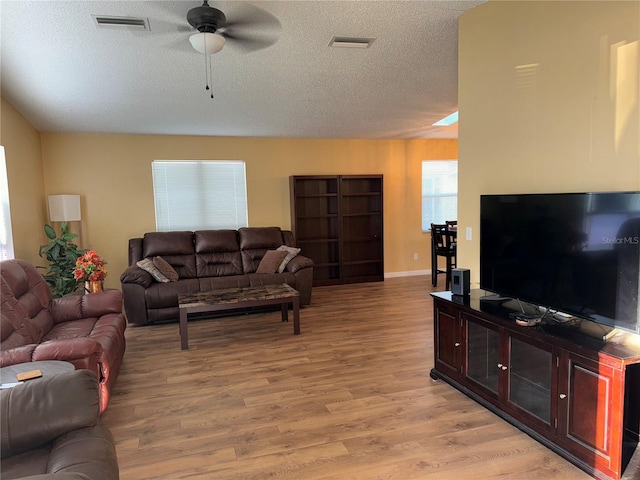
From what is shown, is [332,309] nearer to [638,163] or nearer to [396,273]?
[396,273]

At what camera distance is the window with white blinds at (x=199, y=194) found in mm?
6082

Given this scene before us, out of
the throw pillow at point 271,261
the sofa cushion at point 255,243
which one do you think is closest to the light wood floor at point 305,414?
the throw pillow at point 271,261

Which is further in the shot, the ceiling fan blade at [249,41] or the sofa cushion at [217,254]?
the sofa cushion at [217,254]

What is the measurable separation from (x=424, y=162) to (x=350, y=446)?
590 cm

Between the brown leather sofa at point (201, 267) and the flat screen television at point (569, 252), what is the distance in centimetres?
306

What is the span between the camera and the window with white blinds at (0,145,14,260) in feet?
13.5

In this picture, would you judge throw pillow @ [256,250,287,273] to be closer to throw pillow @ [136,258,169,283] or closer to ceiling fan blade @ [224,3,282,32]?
throw pillow @ [136,258,169,283]

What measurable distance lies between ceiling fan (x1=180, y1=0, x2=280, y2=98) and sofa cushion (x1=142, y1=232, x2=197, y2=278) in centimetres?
274

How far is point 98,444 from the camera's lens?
1522 mm

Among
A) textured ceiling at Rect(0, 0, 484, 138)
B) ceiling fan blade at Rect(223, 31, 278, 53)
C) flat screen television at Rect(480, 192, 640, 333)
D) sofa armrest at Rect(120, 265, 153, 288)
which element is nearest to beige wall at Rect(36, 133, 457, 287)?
textured ceiling at Rect(0, 0, 484, 138)

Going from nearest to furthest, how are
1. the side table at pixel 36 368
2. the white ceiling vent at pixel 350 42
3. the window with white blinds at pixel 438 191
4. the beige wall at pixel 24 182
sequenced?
the side table at pixel 36 368
the white ceiling vent at pixel 350 42
the beige wall at pixel 24 182
the window with white blinds at pixel 438 191

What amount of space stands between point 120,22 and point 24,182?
2.88 m

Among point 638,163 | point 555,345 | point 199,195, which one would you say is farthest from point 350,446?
point 199,195

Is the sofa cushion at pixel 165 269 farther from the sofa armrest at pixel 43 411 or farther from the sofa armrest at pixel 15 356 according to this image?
the sofa armrest at pixel 43 411
